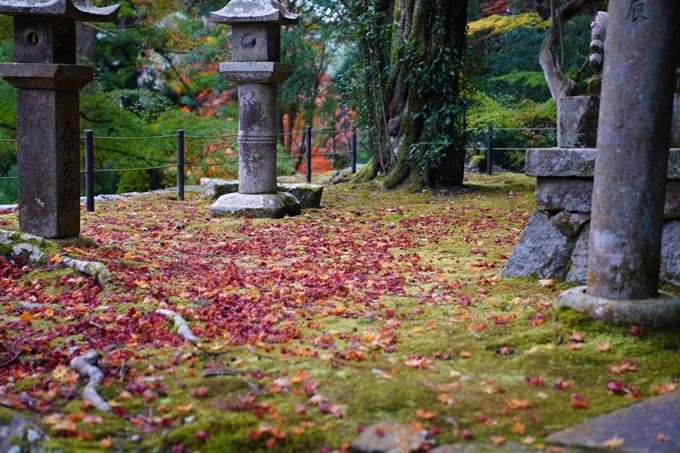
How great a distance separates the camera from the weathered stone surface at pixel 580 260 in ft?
15.2

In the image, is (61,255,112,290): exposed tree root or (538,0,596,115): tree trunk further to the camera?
(538,0,596,115): tree trunk

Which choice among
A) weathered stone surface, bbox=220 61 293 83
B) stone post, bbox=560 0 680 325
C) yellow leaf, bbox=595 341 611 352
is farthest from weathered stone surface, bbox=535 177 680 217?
weathered stone surface, bbox=220 61 293 83

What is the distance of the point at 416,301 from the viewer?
4.78 metres

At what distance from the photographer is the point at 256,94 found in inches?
352

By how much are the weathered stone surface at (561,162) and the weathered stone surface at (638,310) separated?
3.31ft

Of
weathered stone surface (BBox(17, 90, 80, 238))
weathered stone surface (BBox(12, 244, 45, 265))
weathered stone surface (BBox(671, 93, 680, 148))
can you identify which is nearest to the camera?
weathered stone surface (BBox(671, 93, 680, 148))

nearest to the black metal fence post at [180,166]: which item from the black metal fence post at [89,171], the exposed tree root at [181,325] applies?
the black metal fence post at [89,171]

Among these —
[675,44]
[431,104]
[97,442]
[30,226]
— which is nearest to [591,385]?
[675,44]

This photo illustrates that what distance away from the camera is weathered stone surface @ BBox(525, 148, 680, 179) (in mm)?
4535

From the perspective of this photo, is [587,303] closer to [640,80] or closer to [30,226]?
[640,80]

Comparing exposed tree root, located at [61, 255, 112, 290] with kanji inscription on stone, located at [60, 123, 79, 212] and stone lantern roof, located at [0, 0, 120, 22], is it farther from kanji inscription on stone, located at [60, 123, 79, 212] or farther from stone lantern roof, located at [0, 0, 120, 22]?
stone lantern roof, located at [0, 0, 120, 22]

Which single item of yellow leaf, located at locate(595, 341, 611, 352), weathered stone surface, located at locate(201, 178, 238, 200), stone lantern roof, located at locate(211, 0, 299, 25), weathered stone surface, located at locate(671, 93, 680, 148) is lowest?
yellow leaf, located at locate(595, 341, 611, 352)

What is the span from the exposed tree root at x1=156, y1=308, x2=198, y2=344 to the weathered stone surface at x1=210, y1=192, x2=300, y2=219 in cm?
443

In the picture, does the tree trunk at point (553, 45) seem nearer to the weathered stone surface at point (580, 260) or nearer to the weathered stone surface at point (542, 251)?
the weathered stone surface at point (542, 251)
